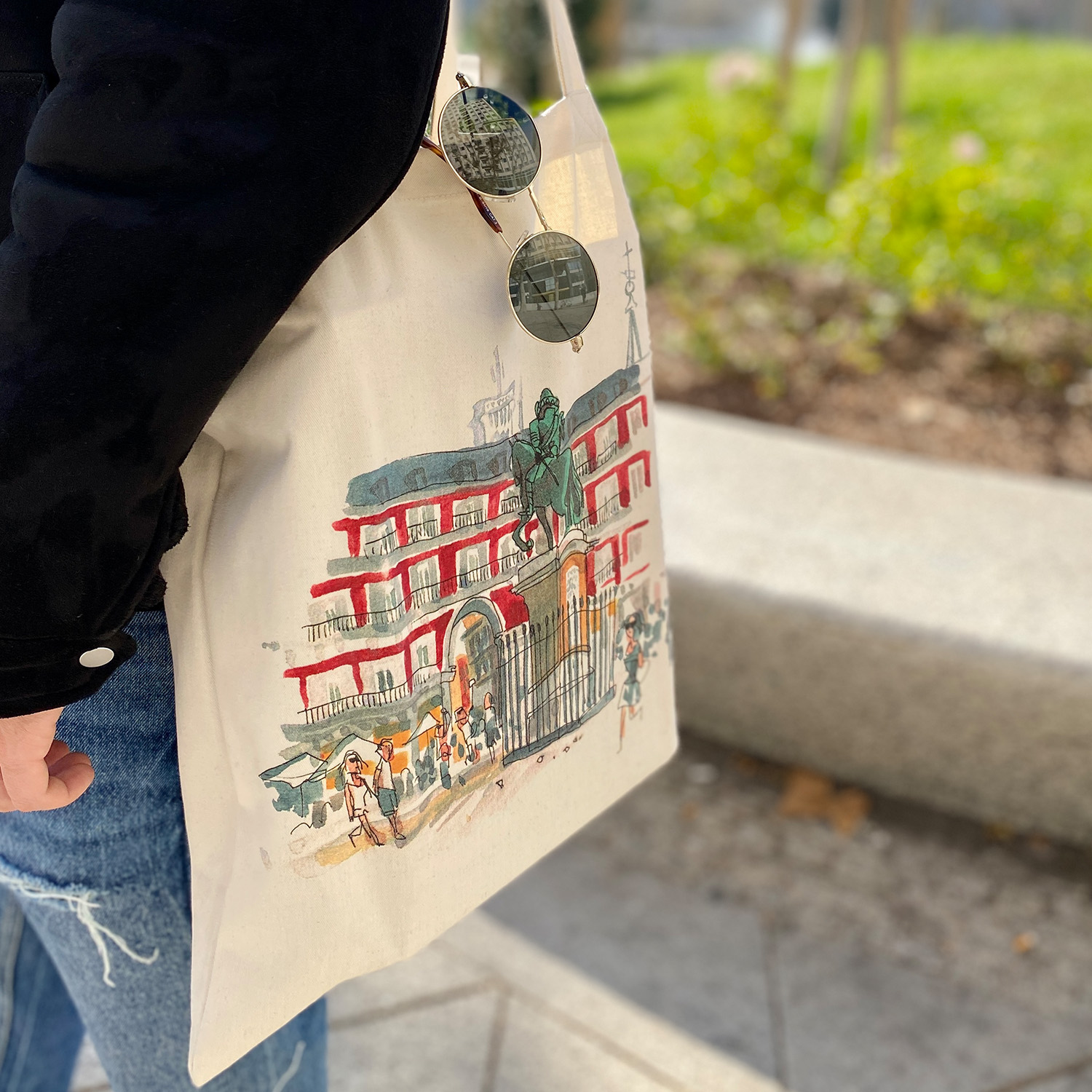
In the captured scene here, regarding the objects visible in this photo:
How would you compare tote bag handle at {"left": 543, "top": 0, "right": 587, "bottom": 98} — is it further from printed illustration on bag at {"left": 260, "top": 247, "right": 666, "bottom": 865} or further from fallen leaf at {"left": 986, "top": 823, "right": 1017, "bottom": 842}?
fallen leaf at {"left": 986, "top": 823, "right": 1017, "bottom": 842}

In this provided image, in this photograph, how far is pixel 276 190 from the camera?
0.69m

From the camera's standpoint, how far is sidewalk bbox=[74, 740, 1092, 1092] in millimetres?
1837

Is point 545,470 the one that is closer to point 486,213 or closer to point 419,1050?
point 486,213

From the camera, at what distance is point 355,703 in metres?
0.85

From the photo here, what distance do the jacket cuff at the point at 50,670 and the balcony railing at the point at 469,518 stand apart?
268 millimetres

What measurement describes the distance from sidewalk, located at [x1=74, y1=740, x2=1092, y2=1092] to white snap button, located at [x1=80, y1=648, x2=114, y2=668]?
134 cm

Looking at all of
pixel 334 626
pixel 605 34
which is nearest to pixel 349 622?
pixel 334 626

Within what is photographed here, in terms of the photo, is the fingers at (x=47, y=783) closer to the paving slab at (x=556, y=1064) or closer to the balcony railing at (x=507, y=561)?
the balcony railing at (x=507, y=561)

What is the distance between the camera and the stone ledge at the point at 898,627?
2.04 meters

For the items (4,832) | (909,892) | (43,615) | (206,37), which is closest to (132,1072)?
(4,832)

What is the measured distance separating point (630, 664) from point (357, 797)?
0.37 meters

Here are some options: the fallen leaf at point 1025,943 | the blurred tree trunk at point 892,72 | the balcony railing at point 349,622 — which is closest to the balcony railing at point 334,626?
the balcony railing at point 349,622

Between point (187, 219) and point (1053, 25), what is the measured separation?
15.0m

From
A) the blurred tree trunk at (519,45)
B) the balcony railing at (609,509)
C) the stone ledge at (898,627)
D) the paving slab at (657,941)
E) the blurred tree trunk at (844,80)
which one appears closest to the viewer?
the balcony railing at (609,509)
